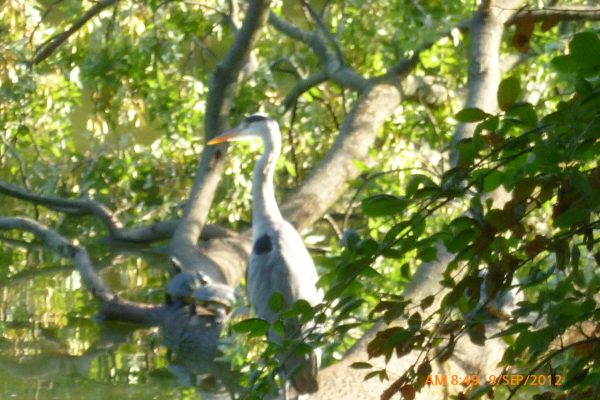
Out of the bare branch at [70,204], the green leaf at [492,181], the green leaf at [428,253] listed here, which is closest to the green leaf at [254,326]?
the green leaf at [428,253]

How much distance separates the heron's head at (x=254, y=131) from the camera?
276 inches

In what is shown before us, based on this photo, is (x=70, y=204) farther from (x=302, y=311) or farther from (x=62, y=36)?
(x=302, y=311)

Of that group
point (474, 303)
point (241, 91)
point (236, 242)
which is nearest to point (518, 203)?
point (474, 303)

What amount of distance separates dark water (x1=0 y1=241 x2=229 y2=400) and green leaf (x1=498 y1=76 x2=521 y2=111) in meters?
4.40

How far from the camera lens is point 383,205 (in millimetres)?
1674

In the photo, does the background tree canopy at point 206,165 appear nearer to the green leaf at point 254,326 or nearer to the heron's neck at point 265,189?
the heron's neck at point 265,189

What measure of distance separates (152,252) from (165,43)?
1761mm

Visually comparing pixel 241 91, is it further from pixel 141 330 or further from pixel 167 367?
pixel 167 367

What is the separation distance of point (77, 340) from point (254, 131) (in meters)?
1.63

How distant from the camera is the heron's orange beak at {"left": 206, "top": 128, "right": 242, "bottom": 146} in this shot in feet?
24.3

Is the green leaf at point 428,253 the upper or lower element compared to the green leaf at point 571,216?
upper

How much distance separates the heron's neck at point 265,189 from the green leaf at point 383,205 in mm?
4333

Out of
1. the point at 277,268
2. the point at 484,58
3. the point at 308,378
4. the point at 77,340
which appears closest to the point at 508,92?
the point at 308,378

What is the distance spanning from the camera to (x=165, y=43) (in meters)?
8.32
